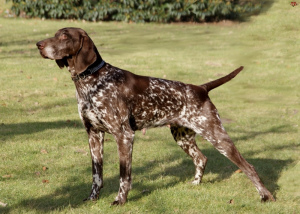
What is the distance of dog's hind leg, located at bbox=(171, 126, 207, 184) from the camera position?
7.55 meters

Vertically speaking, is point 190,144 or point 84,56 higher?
point 84,56

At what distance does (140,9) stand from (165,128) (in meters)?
15.5

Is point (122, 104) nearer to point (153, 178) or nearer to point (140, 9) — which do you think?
point (153, 178)

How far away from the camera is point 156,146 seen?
9797 millimetres

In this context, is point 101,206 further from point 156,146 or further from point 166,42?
point 166,42

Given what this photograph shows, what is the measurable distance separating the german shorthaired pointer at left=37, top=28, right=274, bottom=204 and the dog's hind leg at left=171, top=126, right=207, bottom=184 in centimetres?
65

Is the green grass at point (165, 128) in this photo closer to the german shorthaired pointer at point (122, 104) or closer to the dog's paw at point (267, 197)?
the dog's paw at point (267, 197)

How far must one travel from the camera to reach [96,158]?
679cm

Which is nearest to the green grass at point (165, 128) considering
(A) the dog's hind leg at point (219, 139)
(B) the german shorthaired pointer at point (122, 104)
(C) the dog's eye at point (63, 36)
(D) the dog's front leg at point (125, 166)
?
(D) the dog's front leg at point (125, 166)

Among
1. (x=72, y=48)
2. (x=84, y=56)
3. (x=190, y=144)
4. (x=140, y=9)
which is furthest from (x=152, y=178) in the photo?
(x=140, y=9)

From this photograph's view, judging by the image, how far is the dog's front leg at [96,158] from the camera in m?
6.70

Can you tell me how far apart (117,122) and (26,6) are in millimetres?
21585

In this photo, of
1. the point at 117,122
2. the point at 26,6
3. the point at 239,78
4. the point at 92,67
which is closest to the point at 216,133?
the point at 117,122

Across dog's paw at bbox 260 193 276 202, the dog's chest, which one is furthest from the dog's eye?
dog's paw at bbox 260 193 276 202
